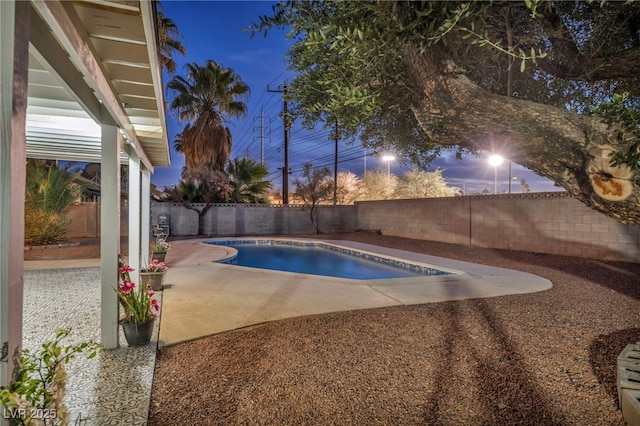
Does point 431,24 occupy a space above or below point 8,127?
above

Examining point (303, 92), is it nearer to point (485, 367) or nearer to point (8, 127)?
point (8, 127)

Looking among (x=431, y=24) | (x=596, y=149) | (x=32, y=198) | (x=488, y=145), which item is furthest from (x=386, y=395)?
(x=32, y=198)

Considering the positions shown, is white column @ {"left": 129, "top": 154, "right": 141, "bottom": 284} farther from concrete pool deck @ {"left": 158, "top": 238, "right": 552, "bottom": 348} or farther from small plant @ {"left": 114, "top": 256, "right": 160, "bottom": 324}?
small plant @ {"left": 114, "top": 256, "right": 160, "bottom": 324}

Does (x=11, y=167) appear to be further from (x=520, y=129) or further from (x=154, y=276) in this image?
(x=154, y=276)

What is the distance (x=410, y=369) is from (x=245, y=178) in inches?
585

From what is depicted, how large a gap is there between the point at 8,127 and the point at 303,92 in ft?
9.32

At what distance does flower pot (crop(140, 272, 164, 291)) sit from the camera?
5.03 meters

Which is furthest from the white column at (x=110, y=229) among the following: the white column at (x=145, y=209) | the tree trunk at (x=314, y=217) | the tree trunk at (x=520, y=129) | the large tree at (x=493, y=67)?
the tree trunk at (x=314, y=217)

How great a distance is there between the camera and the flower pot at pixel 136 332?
123 inches

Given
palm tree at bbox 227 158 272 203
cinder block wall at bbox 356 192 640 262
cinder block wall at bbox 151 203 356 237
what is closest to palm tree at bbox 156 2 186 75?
palm tree at bbox 227 158 272 203

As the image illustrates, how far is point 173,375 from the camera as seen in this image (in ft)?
8.66

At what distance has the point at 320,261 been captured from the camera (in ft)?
34.1

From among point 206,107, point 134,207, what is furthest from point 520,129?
point 206,107

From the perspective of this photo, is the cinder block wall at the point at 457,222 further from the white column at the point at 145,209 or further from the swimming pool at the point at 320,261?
the white column at the point at 145,209
